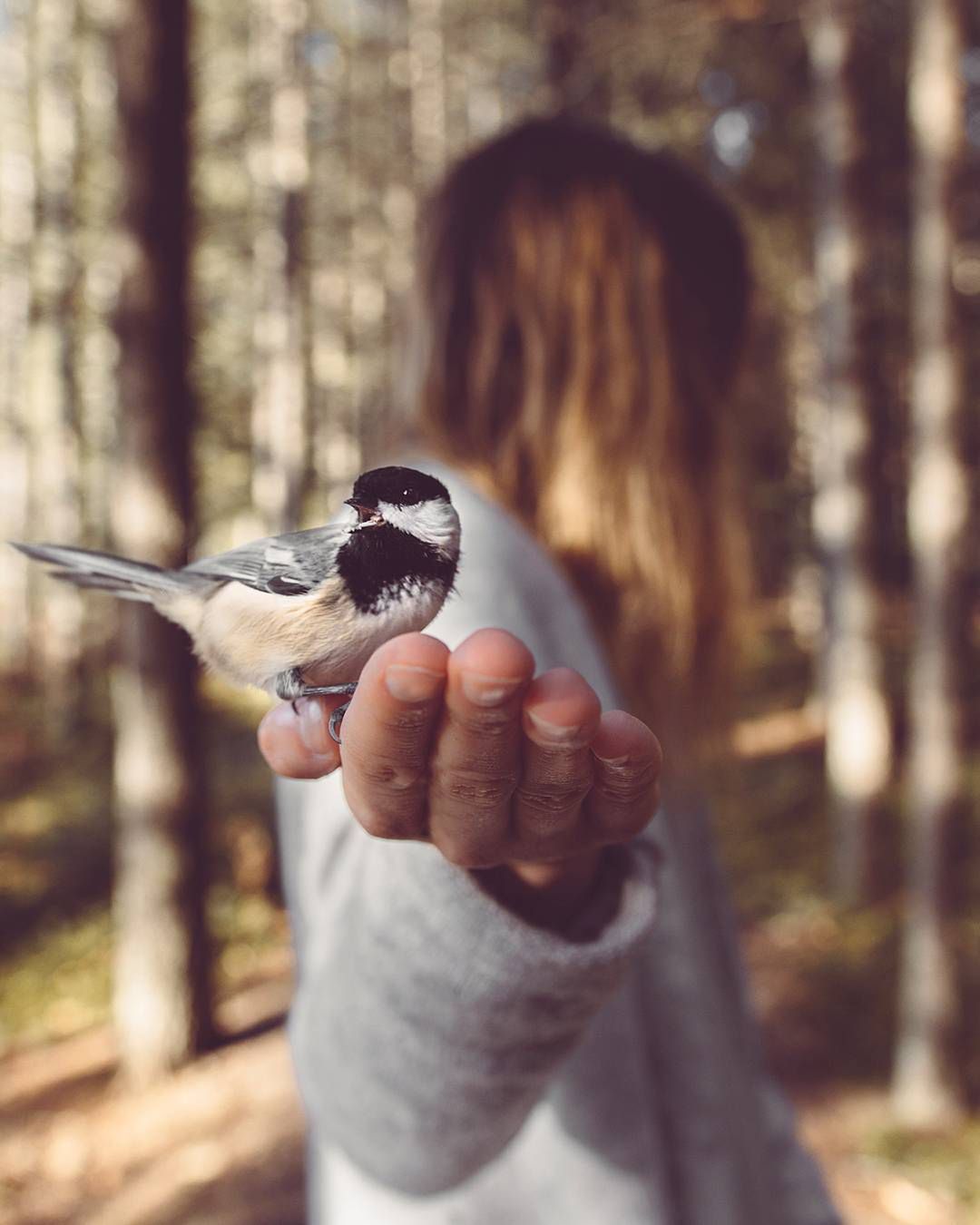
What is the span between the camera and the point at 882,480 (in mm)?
7129

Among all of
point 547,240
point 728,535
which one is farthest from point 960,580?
point 547,240

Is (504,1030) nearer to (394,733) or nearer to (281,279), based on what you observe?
(394,733)

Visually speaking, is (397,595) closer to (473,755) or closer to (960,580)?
(473,755)

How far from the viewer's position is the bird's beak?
488 mm

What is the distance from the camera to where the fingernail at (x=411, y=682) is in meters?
0.43

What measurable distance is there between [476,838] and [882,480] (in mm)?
7490

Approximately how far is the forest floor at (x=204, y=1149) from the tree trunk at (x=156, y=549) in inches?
11.0

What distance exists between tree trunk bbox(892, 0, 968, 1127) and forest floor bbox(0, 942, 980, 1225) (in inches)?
40.5

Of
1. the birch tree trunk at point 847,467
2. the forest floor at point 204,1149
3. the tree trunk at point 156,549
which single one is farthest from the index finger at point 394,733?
the birch tree trunk at point 847,467

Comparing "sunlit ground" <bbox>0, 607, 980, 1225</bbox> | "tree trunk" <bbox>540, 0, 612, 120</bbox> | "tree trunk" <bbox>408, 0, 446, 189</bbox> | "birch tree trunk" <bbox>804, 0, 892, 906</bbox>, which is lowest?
"sunlit ground" <bbox>0, 607, 980, 1225</bbox>

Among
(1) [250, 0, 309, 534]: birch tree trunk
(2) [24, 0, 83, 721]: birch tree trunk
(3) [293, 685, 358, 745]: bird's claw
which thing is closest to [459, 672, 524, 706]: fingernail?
(3) [293, 685, 358, 745]: bird's claw

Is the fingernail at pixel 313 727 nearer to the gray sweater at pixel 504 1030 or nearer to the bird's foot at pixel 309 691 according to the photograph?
the bird's foot at pixel 309 691

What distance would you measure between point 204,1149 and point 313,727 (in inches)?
197

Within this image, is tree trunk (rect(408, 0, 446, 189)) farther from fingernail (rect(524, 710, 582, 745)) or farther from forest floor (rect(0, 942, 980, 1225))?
fingernail (rect(524, 710, 582, 745))
